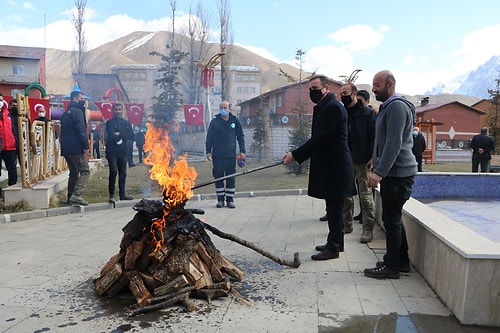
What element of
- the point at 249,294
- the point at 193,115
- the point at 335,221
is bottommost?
the point at 249,294

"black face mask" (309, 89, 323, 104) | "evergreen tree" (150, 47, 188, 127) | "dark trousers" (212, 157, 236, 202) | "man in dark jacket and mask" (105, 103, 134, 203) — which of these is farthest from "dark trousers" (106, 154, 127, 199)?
"evergreen tree" (150, 47, 188, 127)

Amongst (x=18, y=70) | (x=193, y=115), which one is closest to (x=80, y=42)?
(x=18, y=70)

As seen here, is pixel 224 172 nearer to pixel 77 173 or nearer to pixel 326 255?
pixel 77 173

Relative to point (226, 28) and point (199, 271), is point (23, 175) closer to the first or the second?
point (199, 271)

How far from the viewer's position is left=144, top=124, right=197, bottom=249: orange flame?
418cm

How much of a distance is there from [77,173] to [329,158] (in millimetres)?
6092

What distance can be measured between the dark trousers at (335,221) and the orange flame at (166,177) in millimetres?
1779

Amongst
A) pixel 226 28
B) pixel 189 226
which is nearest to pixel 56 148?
pixel 189 226

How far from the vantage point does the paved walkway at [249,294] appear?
330 cm

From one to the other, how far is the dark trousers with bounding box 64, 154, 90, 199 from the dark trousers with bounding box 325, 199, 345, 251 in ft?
19.7

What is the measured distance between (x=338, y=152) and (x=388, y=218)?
1.02 m

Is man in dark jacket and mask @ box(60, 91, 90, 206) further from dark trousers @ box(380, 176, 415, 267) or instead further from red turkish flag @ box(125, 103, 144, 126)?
red turkish flag @ box(125, 103, 144, 126)

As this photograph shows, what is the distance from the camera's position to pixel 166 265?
12.8 feet

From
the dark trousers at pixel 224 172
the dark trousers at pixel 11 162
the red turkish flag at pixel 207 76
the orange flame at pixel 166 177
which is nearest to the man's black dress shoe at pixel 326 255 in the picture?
the orange flame at pixel 166 177
